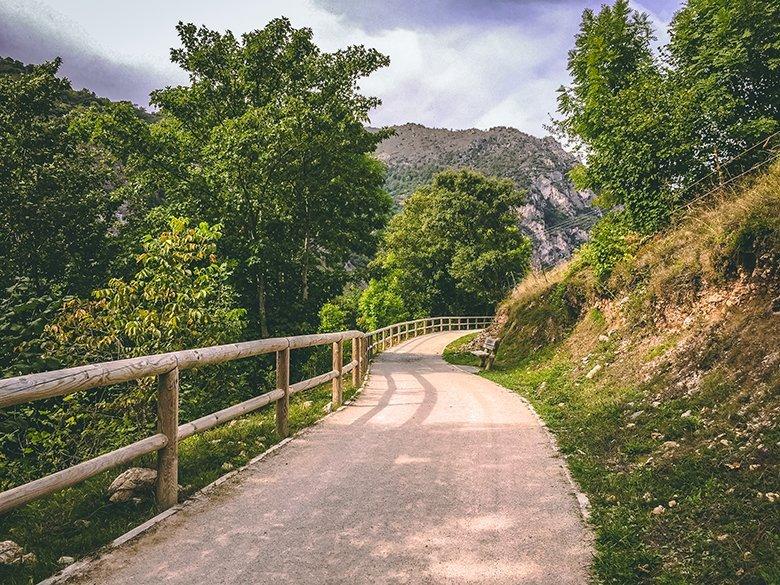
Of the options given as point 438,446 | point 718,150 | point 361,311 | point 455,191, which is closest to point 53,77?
point 438,446

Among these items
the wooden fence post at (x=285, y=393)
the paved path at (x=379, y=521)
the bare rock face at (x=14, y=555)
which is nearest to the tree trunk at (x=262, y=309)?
the wooden fence post at (x=285, y=393)

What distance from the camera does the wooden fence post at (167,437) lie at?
4094 mm

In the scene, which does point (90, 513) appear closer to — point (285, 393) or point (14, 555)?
point (14, 555)

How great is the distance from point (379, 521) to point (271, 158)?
12.7 m

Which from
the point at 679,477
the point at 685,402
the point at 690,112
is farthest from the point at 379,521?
the point at 690,112

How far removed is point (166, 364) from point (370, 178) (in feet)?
60.0

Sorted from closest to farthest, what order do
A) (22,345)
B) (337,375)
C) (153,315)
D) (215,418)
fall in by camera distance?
(215,418)
(22,345)
(153,315)
(337,375)

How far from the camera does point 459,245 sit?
146 feet

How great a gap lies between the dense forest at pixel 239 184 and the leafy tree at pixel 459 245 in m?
21.9

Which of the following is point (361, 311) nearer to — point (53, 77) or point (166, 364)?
point (53, 77)

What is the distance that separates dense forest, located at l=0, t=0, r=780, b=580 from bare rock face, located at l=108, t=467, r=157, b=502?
71 cm

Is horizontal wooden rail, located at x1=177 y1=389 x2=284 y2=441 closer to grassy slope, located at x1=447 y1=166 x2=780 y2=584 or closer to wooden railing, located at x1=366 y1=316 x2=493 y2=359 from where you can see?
grassy slope, located at x1=447 y1=166 x2=780 y2=584

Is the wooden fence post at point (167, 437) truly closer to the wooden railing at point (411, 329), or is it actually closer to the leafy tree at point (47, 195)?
the leafy tree at point (47, 195)

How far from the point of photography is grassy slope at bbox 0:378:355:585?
333 cm
